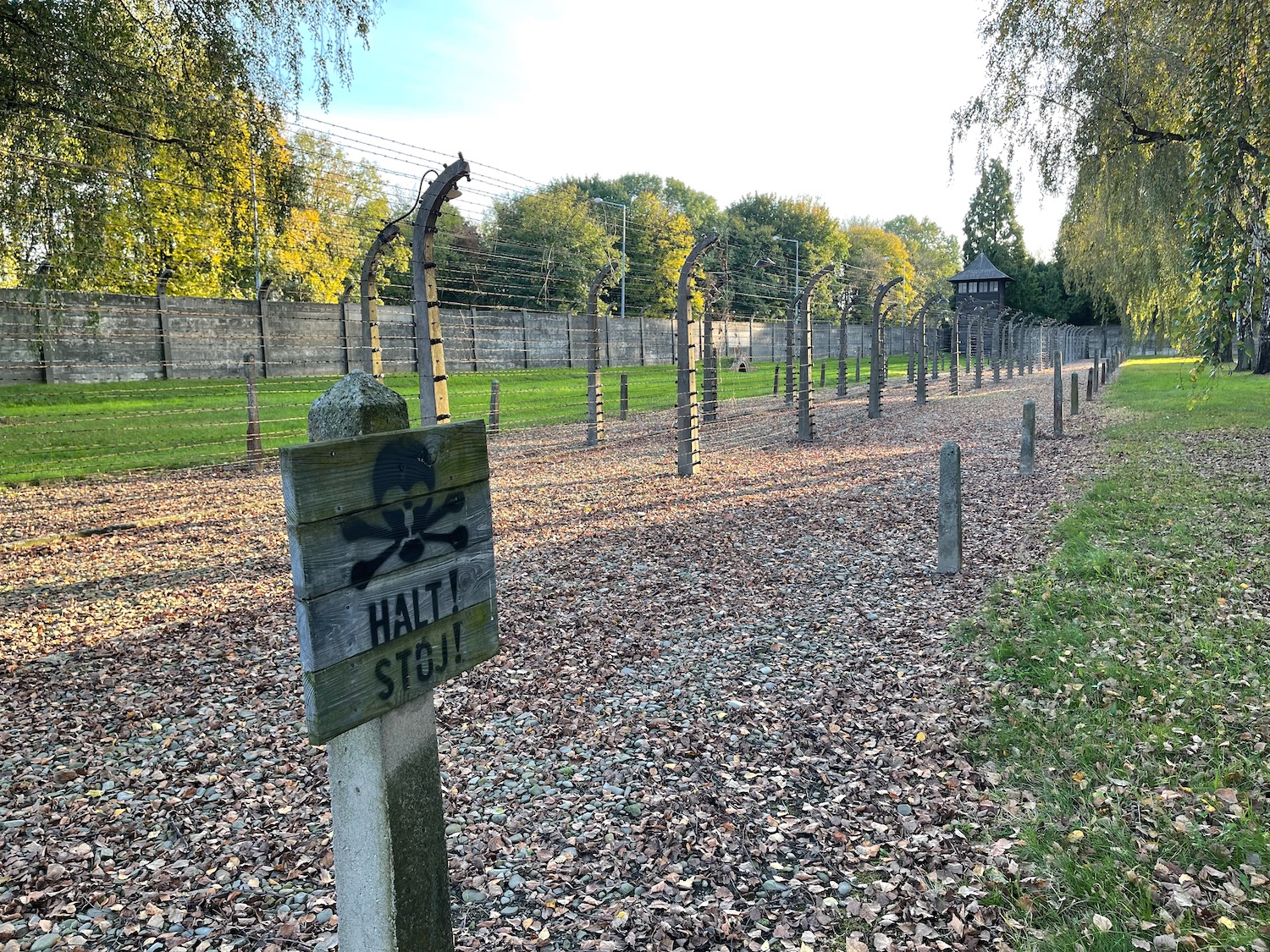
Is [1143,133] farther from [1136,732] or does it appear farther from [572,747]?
[572,747]

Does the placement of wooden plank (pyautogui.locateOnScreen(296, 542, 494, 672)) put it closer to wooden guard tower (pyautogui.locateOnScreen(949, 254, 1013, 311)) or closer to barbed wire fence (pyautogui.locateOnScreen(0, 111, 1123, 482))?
barbed wire fence (pyautogui.locateOnScreen(0, 111, 1123, 482))

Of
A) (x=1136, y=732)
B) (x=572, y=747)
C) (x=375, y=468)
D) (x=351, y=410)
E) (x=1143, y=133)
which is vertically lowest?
(x=572, y=747)

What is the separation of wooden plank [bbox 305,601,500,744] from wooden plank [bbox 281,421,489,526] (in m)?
0.33

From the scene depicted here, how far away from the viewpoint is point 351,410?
1755 millimetres

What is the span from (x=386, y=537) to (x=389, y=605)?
0.16 m

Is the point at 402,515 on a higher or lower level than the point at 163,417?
higher

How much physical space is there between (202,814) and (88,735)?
122 centimetres

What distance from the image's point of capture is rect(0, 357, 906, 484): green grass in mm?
13016

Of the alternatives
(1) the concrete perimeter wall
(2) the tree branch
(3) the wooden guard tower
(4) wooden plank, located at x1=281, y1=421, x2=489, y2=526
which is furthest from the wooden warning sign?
(3) the wooden guard tower

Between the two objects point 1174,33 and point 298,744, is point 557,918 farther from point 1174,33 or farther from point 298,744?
point 1174,33

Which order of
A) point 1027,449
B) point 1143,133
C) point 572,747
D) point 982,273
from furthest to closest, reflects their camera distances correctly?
point 982,273, point 1143,133, point 1027,449, point 572,747

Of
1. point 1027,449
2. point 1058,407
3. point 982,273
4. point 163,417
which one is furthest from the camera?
point 982,273

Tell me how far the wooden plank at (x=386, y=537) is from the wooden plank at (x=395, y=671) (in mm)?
172

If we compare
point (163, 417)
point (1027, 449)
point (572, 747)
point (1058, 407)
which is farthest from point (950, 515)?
point (163, 417)
